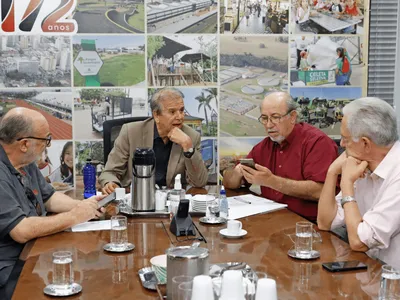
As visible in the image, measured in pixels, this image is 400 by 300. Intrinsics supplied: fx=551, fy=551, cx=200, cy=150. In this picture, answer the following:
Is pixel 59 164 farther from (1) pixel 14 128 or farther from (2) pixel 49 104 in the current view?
(1) pixel 14 128

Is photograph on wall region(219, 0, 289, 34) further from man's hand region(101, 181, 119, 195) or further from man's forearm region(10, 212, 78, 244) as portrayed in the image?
man's forearm region(10, 212, 78, 244)

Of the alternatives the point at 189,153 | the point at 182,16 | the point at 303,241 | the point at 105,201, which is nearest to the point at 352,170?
the point at 303,241

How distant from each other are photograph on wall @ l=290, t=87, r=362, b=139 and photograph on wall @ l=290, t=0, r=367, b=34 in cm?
48

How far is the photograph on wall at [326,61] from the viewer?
443 cm

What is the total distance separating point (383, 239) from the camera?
2.12 metres

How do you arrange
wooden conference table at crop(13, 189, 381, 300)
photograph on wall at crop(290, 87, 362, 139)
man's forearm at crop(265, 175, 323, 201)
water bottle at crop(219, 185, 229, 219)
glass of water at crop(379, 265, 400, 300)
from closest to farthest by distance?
glass of water at crop(379, 265, 400, 300) < wooden conference table at crop(13, 189, 381, 300) < water bottle at crop(219, 185, 229, 219) < man's forearm at crop(265, 175, 323, 201) < photograph on wall at crop(290, 87, 362, 139)

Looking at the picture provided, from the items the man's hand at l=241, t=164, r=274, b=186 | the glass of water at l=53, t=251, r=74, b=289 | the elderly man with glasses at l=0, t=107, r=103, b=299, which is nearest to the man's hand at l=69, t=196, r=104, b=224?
the elderly man with glasses at l=0, t=107, r=103, b=299

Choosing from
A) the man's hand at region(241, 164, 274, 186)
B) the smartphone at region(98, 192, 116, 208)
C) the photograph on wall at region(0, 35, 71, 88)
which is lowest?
the smartphone at region(98, 192, 116, 208)

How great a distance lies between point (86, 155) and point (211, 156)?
982mm

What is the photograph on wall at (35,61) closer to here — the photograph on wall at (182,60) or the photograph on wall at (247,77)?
the photograph on wall at (182,60)

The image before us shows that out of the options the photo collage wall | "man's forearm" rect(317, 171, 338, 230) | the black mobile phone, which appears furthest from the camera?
the photo collage wall

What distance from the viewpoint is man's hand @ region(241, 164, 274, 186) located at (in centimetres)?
298

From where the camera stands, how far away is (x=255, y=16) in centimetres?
434

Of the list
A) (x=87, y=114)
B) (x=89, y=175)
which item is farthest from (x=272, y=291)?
(x=87, y=114)
